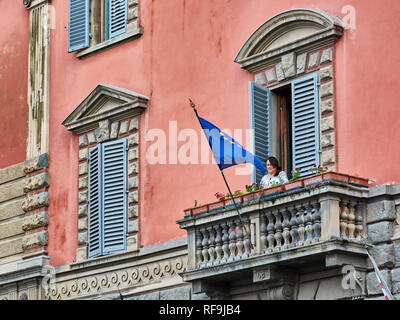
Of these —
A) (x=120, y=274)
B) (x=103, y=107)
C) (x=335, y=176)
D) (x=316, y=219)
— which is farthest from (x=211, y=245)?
(x=103, y=107)

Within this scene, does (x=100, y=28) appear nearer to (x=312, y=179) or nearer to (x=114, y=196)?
(x=114, y=196)

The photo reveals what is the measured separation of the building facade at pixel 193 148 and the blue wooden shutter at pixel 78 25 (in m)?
0.05

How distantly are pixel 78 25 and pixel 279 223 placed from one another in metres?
8.19

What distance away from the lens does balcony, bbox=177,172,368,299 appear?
837 inches

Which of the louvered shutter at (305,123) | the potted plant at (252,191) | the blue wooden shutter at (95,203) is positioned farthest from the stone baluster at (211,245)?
the blue wooden shutter at (95,203)

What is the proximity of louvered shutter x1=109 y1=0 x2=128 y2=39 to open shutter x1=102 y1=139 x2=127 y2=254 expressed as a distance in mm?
2356

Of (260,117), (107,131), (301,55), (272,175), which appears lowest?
(272,175)

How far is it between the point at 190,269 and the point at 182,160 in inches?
116

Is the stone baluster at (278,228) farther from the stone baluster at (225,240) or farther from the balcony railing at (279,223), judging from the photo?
the stone baluster at (225,240)

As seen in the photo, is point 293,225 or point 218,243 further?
point 218,243

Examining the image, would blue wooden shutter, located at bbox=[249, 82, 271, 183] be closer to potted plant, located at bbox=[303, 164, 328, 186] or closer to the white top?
the white top

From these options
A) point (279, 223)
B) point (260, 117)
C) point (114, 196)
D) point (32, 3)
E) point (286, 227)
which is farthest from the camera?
point (32, 3)

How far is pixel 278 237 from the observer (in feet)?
71.9

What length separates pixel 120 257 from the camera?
26000mm
